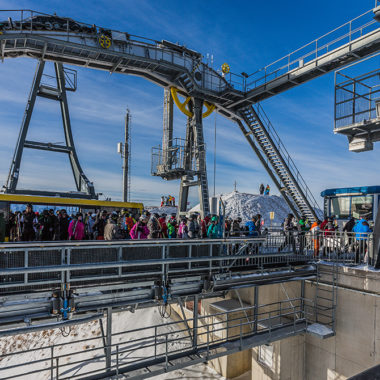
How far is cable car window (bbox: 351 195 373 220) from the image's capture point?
1370 cm

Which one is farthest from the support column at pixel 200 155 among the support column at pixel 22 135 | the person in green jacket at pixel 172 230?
the support column at pixel 22 135

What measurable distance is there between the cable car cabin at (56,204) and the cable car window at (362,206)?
Result: 1212cm

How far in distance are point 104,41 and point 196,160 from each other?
7950 millimetres

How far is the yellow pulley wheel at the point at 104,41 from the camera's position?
15734 millimetres

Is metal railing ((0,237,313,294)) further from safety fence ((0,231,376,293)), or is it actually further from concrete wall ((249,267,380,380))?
concrete wall ((249,267,380,380))

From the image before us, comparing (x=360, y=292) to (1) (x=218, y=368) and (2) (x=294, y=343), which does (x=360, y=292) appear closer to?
(2) (x=294, y=343)

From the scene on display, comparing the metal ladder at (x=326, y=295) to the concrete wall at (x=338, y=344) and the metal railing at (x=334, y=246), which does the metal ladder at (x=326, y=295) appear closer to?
the concrete wall at (x=338, y=344)

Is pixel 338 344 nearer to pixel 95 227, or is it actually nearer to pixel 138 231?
pixel 138 231

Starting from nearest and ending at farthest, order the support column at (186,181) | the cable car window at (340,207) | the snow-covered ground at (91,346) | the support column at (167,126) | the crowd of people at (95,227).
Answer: the crowd of people at (95,227) → the snow-covered ground at (91,346) → the cable car window at (340,207) → the support column at (186,181) → the support column at (167,126)

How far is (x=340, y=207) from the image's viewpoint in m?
15.0

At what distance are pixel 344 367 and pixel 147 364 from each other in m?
6.33

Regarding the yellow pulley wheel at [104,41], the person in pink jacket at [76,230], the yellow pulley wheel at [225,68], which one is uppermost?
the yellow pulley wheel at [225,68]

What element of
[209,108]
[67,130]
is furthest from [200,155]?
[67,130]

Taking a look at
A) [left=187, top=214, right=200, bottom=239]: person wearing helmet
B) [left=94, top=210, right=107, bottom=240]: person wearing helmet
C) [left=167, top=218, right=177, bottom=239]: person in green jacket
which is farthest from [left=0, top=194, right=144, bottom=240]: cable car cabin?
[left=187, top=214, right=200, bottom=239]: person wearing helmet
